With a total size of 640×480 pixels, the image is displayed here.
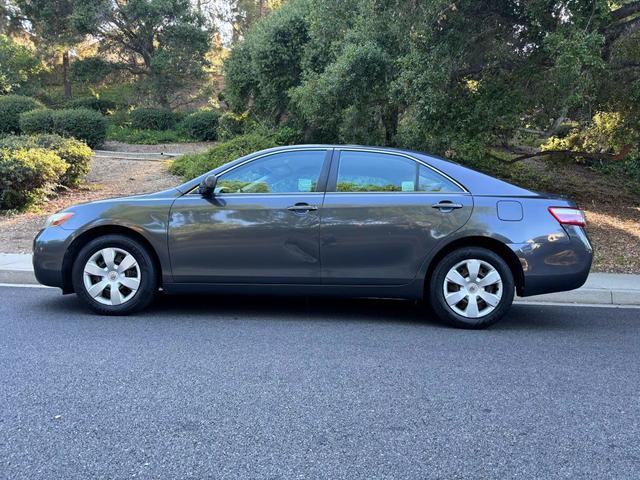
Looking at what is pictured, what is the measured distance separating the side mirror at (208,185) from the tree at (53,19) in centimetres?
2650

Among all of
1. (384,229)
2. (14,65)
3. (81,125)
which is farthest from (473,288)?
(14,65)

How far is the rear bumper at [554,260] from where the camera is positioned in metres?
5.19

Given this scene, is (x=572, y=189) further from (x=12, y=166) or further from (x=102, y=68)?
(x=102, y=68)

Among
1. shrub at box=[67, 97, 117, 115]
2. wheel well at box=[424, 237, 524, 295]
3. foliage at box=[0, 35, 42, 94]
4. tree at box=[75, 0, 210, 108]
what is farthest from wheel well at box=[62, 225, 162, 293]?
shrub at box=[67, 97, 117, 115]

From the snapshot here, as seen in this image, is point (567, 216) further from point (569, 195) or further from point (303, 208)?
point (569, 195)

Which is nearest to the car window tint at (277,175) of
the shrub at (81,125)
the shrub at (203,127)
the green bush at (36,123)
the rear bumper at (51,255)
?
the rear bumper at (51,255)

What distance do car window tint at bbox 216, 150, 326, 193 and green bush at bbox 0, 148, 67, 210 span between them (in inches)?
275

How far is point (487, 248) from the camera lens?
5344mm

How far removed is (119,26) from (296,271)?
2703 centimetres

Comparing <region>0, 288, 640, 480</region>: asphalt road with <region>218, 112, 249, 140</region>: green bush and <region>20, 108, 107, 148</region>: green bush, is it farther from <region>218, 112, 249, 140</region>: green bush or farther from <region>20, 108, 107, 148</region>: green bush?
<region>218, 112, 249, 140</region>: green bush

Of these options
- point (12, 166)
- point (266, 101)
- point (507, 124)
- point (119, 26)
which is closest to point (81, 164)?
point (12, 166)

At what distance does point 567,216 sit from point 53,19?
3001cm

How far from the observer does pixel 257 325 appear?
211 inches

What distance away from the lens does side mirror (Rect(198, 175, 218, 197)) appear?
5.33m
